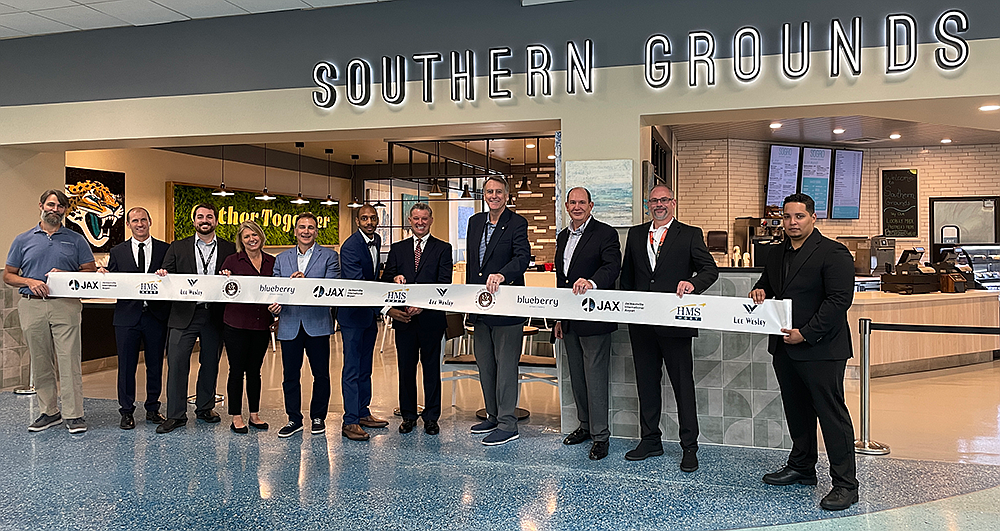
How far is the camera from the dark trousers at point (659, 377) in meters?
4.34

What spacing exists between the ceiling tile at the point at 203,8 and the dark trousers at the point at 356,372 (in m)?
2.74

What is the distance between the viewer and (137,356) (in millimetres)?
5445

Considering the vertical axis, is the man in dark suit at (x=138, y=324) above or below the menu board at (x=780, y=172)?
below

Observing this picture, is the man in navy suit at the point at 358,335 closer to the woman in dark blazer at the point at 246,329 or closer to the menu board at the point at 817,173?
the woman in dark blazer at the point at 246,329

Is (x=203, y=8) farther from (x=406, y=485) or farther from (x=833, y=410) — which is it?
(x=833, y=410)

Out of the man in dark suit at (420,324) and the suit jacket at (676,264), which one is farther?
the man in dark suit at (420,324)

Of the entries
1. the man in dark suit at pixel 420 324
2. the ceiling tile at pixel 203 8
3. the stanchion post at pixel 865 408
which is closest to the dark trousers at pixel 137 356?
the man in dark suit at pixel 420 324

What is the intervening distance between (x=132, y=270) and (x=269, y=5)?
7.41ft

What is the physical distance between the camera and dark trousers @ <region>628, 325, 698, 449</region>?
4344mm

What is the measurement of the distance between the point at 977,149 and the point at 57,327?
12.3m

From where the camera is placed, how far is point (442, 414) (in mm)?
5750

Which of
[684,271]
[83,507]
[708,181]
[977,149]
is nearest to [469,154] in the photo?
[708,181]

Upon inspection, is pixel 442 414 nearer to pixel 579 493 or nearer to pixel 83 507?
pixel 579 493

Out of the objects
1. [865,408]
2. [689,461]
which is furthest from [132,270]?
[865,408]
